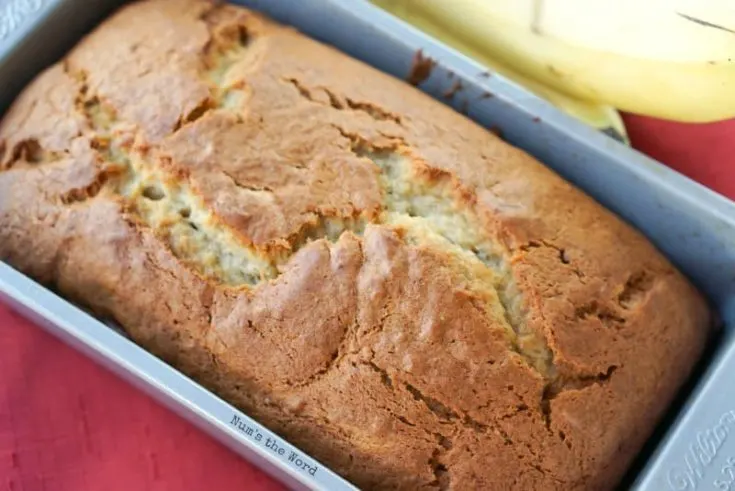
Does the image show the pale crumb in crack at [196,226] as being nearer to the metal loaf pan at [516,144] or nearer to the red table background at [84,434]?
the metal loaf pan at [516,144]

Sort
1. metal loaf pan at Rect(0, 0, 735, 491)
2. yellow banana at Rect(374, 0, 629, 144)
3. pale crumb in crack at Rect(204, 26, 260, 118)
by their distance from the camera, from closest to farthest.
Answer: metal loaf pan at Rect(0, 0, 735, 491), pale crumb in crack at Rect(204, 26, 260, 118), yellow banana at Rect(374, 0, 629, 144)

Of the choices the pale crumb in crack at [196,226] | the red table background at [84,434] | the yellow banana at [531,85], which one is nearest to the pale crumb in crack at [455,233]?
the pale crumb in crack at [196,226]

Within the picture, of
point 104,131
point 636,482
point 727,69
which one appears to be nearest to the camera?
point 636,482

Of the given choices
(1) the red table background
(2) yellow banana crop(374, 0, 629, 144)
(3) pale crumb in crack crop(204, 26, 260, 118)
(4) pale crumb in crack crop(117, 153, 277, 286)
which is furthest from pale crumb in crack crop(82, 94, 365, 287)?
(2) yellow banana crop(374, 0, 629, 144)

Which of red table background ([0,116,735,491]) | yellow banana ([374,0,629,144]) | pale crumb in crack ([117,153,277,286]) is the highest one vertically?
yellow banana ([374,0,629,144])

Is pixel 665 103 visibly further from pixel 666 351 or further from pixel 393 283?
pixel 393 283

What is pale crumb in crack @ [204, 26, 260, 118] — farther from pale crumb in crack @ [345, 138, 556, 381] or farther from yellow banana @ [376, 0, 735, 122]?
yellow banana @ [376, 0, 735, 122]

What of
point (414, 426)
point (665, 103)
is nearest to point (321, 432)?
point (414, 426)
